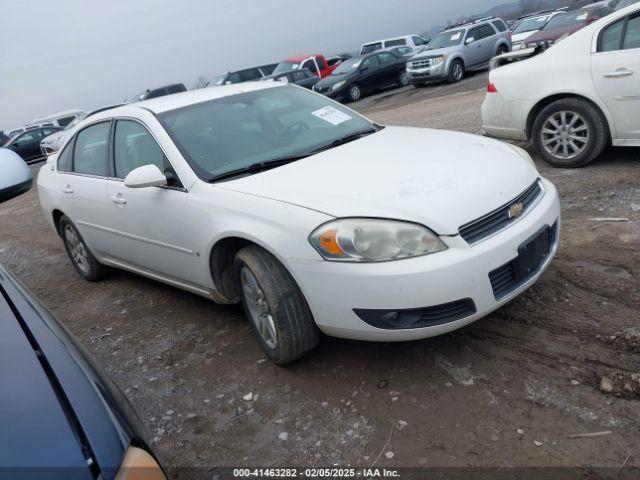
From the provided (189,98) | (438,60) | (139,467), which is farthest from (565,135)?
(438,60)

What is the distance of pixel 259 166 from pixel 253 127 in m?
0.51

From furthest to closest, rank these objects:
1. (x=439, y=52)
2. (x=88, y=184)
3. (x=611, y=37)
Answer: (x=439, y=52), (x=611, y=37), (x=88, y=184)

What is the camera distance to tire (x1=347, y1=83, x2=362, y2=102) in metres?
19.3

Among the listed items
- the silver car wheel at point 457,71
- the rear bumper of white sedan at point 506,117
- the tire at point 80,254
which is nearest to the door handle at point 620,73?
the rear bumper of white sedan at point 506,117

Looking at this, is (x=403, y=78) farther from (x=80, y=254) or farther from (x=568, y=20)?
(x=80, y=254)

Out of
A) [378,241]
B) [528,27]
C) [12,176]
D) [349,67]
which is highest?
[12,176]

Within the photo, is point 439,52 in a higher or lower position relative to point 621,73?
lower

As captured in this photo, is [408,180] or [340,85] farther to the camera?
[340,85]

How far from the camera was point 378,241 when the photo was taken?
2.64 meters

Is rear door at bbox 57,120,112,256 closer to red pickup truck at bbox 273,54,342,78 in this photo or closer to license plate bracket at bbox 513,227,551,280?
license plate bracket at bbox 513,227,551,280

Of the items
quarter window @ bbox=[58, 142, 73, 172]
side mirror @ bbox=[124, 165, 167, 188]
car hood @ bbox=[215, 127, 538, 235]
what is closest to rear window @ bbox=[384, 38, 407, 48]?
quarter window @ bbox=[58, 142, 73, 172]

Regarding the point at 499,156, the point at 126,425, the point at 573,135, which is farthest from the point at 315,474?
the point at 573,135

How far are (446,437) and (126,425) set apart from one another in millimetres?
1510

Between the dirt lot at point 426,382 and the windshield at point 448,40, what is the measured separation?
15089 millimetres
